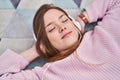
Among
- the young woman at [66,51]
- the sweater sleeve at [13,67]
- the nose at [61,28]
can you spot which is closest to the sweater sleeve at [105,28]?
the young woman at [66,51]

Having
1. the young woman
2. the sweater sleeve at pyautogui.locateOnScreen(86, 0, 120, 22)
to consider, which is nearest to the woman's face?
the young woman

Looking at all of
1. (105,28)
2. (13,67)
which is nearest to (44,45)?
(13,67)

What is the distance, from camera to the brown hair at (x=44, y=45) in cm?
113

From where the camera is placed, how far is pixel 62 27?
1.11 meters

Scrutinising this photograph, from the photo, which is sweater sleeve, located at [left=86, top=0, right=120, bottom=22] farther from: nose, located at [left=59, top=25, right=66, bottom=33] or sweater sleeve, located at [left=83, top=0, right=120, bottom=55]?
nose, located at [left=59, top=25, right=66, bottom=33]

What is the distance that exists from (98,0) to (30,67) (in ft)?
1.50

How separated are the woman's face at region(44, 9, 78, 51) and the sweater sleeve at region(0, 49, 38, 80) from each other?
160mm

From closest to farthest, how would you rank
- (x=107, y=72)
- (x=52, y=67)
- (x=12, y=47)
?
(x=107, y=72) → (x=52, y=67) → (x=12, y=47)

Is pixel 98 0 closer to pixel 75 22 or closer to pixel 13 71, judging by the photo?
pixel 75 22

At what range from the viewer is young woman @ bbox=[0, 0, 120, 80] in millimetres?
1065

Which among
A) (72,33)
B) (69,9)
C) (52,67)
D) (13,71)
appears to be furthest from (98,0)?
(13,71)

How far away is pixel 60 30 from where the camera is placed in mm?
1099

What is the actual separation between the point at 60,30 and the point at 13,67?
262mm

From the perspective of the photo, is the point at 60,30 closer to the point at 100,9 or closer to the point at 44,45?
the point at 44,45
